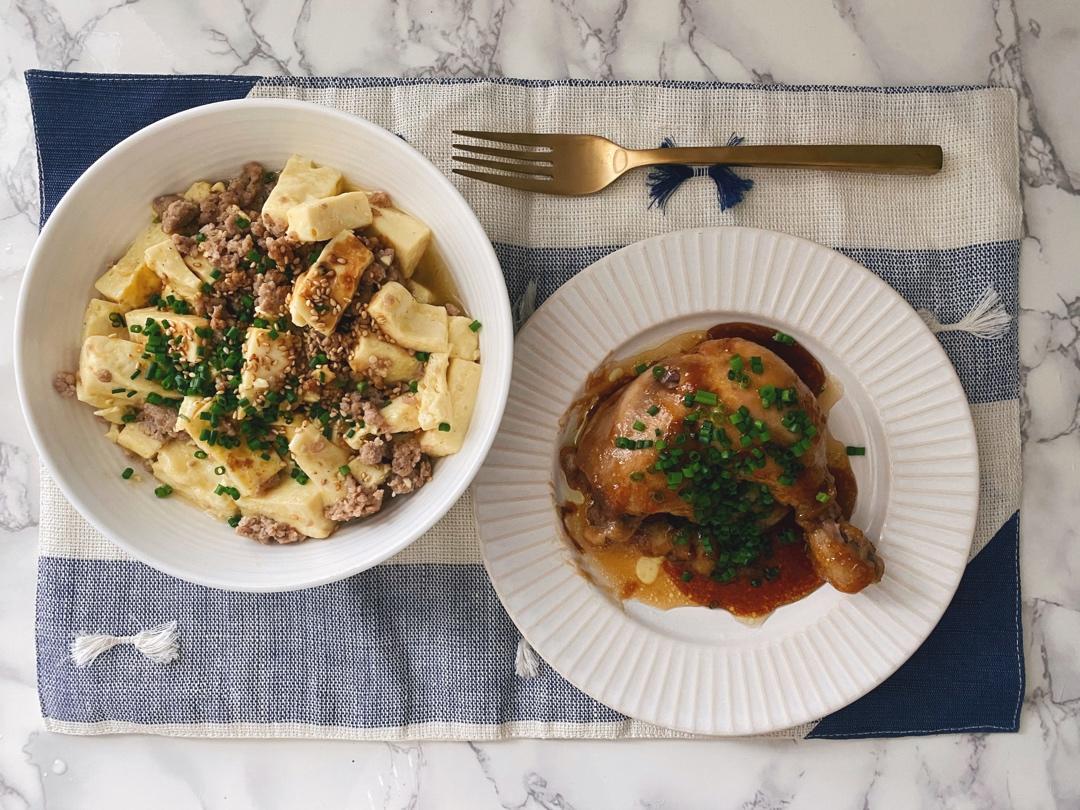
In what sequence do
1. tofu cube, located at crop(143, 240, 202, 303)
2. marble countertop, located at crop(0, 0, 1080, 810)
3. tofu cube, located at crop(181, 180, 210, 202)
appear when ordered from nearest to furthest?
tofu cube, located at crop(143, 240, 202, 303)
tofu cube, located at crop(181, 180, 210, 202)
marble countertop, located at crop(0, 0, 1080, 810)

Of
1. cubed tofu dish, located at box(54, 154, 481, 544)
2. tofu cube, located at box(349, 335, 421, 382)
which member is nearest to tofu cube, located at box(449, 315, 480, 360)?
cubed tofu dish, located at box(54, 154, 481, 544)

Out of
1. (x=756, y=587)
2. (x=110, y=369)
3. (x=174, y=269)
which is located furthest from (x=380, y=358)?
(x=756, y=587)

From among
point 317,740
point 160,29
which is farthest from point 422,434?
point 160,29

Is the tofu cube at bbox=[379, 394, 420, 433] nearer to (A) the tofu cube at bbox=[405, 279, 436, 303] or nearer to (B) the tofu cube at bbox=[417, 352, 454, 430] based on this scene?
(B) the tofu cube at bbox=[417, 352, 454, 430]

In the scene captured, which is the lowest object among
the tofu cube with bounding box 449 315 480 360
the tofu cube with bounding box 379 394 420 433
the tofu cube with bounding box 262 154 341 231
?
the tofu cube with bounding box 379 394 420 433

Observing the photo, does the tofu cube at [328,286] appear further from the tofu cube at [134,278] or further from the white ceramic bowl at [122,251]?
the tofu cube at [134,278]
